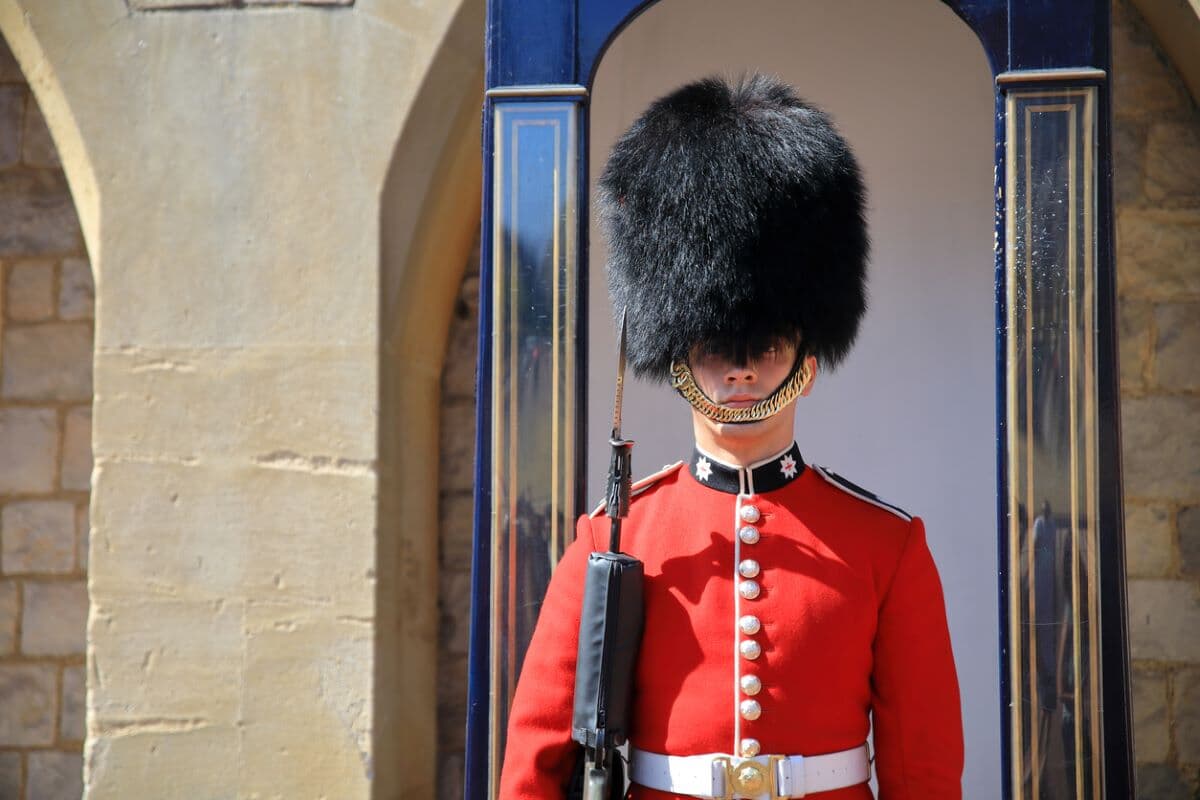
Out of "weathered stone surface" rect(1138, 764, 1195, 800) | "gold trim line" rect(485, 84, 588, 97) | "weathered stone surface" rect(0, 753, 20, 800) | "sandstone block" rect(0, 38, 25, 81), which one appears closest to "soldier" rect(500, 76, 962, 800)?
"gold trim line" rect(485, 84, 588, 97)

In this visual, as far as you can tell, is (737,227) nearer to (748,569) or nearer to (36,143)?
(748,569)

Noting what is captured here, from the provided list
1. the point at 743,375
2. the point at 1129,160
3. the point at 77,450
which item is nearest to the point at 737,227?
the point at 743,375

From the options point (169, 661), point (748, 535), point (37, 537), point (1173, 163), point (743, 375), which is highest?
point (1173, 163)

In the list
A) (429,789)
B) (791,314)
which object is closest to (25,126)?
(429,789)

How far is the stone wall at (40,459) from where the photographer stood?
3.88 meters

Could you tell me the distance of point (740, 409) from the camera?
196cm

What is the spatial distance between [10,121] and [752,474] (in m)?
2.97

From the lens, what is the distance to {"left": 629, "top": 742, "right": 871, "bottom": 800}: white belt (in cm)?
189

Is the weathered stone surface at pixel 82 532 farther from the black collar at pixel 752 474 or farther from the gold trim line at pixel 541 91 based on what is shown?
the black collar at pixel 752 474

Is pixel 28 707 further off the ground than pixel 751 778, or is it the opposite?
pixel 751 778

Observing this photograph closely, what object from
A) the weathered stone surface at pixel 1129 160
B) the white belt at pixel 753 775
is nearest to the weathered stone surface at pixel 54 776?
the white belt at pixel 753 775

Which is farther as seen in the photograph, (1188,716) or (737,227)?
(1188,716)

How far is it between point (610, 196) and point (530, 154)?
21cm

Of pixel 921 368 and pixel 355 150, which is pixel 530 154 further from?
pixel 921 368
